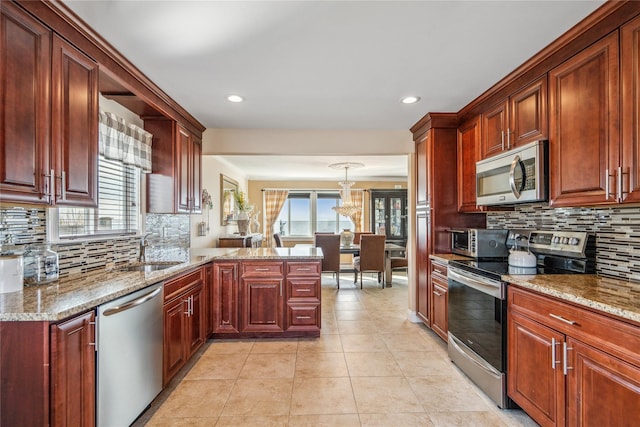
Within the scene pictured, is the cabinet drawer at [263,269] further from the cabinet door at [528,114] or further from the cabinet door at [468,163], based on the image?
the cabinet door at [528,114]

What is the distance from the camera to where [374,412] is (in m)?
2.05

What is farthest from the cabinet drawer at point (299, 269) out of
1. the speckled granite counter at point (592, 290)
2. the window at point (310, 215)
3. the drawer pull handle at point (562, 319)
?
the window at point (310, 215)

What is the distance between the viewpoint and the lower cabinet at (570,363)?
1.31 meters

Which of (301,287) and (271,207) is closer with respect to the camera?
(301,287)

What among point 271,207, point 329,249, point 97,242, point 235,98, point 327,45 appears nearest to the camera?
point 327,45

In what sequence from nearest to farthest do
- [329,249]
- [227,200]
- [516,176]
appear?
1. [516,176]
2. [329,249]
3. [227,200]

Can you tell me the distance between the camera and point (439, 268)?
3129mm

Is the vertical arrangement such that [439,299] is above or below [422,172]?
→ below

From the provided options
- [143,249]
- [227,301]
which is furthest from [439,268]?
[143,249]

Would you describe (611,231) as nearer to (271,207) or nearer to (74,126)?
(74,126)

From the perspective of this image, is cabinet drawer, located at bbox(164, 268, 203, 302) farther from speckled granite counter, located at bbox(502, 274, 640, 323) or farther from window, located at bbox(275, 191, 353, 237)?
window, located at bbox(275, 191, 353, 237)

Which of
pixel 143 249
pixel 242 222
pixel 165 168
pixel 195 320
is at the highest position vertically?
pixel 165 168

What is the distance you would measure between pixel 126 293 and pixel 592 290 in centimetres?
249

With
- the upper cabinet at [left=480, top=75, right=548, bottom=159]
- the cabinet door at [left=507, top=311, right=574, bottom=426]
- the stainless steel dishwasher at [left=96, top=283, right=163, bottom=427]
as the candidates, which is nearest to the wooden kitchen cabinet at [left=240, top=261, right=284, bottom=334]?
the stainless steel dishwasher at [left=96, top=283, right=163, bottom=427]
